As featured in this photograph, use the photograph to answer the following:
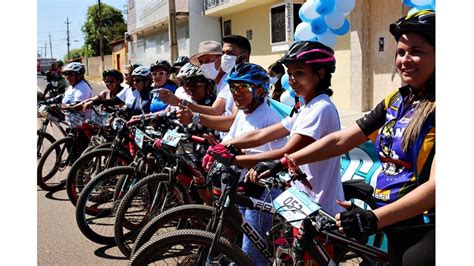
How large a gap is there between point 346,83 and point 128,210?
1088 cm

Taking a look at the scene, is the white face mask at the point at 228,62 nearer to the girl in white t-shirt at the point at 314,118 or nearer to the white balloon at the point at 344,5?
the white balloon at the point at 344,5

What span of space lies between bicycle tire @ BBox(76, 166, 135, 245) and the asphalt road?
12 centimetres

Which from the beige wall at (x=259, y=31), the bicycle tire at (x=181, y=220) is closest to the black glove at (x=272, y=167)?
the bicycle tire at (x=181, y=220)

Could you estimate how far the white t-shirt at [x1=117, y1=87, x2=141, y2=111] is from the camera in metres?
6.70

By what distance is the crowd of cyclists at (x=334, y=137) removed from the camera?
7.44 ft

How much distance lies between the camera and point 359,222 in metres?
2.11

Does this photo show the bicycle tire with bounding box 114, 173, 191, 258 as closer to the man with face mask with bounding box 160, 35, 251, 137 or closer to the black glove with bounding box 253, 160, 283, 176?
the man with face mask with bounding box 160, 35, 251, 137

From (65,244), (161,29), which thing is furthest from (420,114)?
(161,29)

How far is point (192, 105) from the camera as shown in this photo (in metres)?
4.79

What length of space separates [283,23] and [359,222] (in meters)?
16.6

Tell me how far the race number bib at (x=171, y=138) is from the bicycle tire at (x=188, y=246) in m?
1.40

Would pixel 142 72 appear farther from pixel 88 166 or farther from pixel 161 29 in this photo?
pixel 161 29
